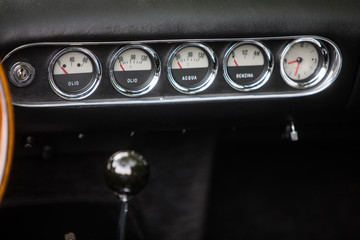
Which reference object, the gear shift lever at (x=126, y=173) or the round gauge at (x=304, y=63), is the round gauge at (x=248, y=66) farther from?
the gear shift lever at (x=126, y=173)

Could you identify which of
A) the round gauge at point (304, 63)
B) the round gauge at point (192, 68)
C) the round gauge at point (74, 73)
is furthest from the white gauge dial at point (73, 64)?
the round gauge at point (304, 63)

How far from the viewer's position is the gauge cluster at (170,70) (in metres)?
1.06

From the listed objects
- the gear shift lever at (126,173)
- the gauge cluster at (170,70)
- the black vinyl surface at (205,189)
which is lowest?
the black vinyl surface at (205,189)

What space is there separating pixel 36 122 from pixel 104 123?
0.17 meters

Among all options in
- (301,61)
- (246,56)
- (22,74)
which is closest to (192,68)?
(246,56)

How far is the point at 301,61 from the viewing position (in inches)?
46.2

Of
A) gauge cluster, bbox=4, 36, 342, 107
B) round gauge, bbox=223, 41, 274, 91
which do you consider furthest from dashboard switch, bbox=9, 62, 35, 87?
round gauge, bbox=223, 41, 274, 91

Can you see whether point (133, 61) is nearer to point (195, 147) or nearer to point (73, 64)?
point (73, 64)

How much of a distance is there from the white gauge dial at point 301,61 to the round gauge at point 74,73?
501mm

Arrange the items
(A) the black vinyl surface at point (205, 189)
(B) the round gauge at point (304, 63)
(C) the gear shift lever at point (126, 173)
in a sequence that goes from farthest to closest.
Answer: (A) the black vinyl surface at point (205, 189), (B) the round gauge at point (304, 63), (C) the gear shift lever at point (126, 173)

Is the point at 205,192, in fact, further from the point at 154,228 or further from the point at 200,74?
the point at 200,74

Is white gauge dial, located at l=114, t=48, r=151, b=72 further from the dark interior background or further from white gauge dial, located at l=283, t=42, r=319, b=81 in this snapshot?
white gauge dial, located at l=283, t=42, r=319, b=81

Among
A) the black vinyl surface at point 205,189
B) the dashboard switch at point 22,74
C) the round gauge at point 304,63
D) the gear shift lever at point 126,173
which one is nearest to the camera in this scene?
the gear shift lever at point 126,173

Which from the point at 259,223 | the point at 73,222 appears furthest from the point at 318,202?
Answer: the point at 73,222
